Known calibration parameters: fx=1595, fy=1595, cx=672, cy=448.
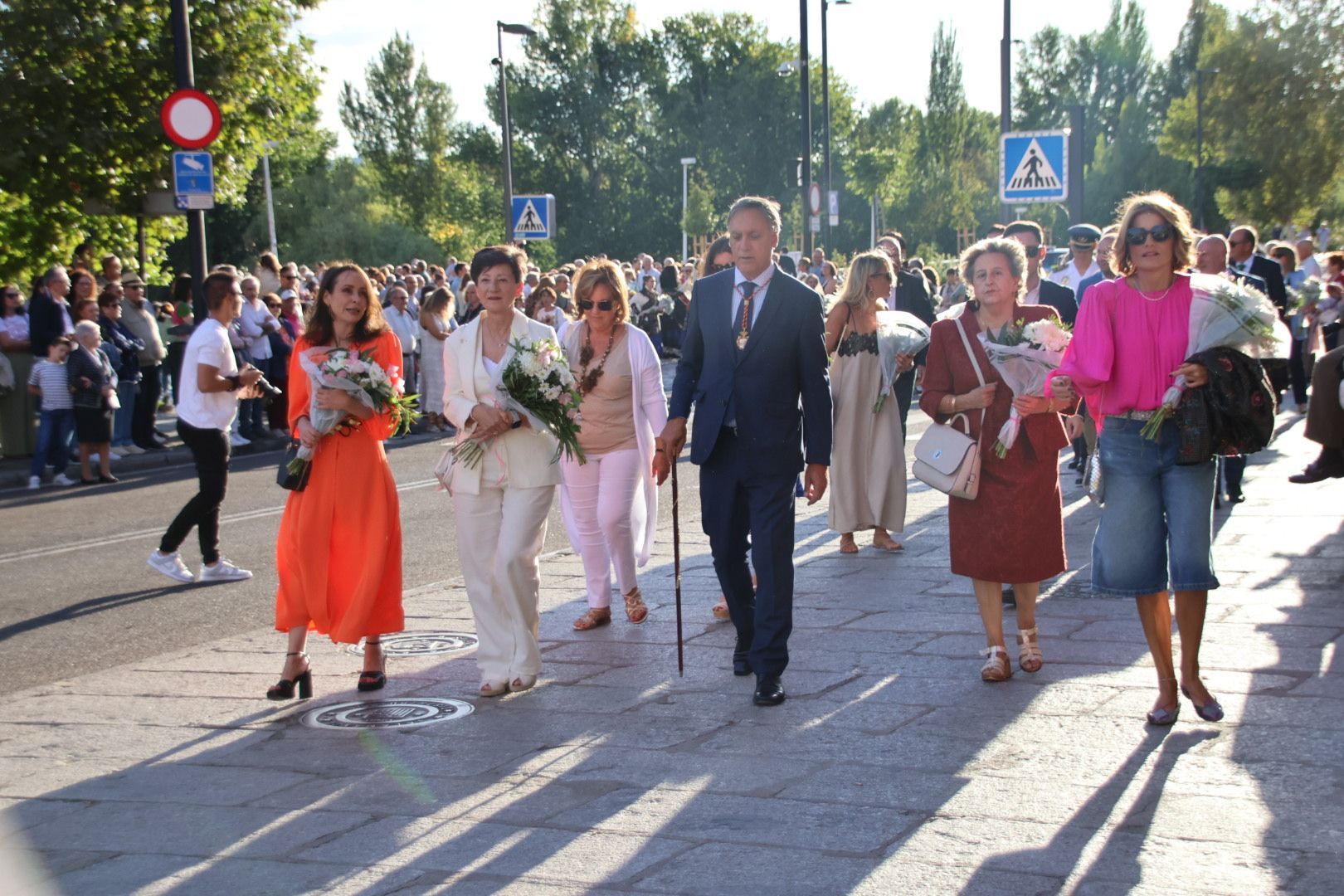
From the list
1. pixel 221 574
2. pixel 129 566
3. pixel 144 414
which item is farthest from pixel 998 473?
pixel 144 414

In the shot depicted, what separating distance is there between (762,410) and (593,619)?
202cm

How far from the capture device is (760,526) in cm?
649

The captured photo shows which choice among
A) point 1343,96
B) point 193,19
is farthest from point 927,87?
point 193,19

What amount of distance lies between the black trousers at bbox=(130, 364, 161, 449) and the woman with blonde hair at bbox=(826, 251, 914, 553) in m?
10.1

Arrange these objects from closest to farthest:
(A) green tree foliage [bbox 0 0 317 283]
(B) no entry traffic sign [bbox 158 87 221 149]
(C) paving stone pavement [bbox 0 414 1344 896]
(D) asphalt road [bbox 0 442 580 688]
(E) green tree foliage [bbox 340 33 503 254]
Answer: (C) paving stone pavement [bbox 0 414 1344 896] < (D) asphalt road [bbox 0 442 580 688] < (B) no entry traffic sign [bbox 158 87 221 149] < (A) green tree foliage [bbox 0 0 317 283] < (E) green tree foliage [bbox 340 33 503 254]

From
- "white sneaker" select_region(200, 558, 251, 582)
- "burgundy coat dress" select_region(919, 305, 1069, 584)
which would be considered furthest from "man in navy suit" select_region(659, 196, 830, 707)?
"white sneaker" select_region(200, 558, 251, 582)

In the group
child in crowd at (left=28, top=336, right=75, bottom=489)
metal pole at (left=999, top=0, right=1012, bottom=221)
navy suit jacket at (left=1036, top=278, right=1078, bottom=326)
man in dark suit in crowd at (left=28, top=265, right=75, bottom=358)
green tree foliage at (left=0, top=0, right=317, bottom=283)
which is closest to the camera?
navy suit jacket at (left=1036, top=278, right=1078, bottom=326)

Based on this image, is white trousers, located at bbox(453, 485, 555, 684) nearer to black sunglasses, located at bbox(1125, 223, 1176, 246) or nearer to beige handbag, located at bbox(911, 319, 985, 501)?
beige handbag, located at bbox(911, 319, 985, 501)

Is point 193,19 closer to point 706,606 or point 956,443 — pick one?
point 706,606

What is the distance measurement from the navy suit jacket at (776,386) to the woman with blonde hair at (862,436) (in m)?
3.32

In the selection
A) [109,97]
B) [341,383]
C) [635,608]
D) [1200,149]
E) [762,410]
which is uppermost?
[1200,149]

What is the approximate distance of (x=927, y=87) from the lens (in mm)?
104875

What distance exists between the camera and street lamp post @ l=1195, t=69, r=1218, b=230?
2265 inches

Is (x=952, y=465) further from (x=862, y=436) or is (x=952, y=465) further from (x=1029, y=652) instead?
(x=862, y=436)
